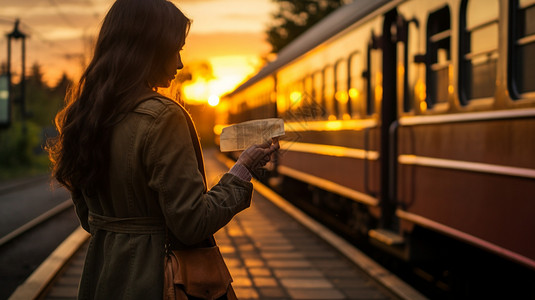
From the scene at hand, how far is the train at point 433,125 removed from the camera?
14.5ft

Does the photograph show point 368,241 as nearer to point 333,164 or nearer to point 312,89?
point 333,164

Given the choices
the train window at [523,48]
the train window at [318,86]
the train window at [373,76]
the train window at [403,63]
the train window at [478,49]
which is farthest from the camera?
the train window at [318,86]

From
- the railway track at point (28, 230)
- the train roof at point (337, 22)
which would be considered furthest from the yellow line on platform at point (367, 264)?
the railway track at point (28, 230)

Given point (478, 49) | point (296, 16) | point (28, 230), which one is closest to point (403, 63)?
point (478, 49)

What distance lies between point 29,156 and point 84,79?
119 ft

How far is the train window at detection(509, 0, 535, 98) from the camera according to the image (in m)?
4.37

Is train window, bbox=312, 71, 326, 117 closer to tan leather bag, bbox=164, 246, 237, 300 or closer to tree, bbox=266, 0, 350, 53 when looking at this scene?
tan leather bag, bbox=164, 246, 237, 300

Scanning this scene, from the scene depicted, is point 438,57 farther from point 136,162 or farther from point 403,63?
point 136,162

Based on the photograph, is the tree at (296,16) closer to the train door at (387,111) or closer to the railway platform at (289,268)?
the railway platform at (289,268)

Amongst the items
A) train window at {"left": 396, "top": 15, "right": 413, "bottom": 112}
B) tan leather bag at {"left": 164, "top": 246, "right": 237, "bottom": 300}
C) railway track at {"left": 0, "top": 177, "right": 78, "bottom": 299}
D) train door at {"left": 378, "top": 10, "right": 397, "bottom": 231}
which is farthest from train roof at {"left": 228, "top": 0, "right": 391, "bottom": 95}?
tan leather bag at {"left": 164, "top": 246, "right": 237, "bottom": 300}

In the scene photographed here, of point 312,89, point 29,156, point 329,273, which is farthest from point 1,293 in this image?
point 29,156

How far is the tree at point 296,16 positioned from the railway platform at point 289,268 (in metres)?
43.5

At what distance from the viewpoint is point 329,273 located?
22.4 ft

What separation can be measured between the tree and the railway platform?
43.5 m
